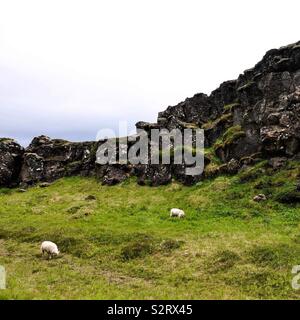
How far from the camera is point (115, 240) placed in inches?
1457

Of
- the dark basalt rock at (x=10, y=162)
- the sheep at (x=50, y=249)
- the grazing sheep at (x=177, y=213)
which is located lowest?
the sheep at (x=50, y=249)

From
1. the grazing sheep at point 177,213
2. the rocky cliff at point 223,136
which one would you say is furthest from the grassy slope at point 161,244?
the rocky cliff at point 223,136

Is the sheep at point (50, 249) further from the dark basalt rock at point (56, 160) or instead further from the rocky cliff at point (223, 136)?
the dark basalt rock at point (56, 160)

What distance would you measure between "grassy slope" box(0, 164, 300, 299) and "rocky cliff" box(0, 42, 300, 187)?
4.99m

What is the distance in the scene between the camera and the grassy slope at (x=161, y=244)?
84.1ft

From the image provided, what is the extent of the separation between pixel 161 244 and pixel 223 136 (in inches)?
1420

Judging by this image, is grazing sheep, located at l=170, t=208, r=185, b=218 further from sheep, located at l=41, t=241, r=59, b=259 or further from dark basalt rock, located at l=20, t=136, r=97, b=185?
dark basalt rock, located at l=20, t=136, r=97, b=185

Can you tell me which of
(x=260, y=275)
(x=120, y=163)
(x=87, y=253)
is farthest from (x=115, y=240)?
(x=120, y=163)

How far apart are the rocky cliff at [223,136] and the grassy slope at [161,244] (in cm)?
499

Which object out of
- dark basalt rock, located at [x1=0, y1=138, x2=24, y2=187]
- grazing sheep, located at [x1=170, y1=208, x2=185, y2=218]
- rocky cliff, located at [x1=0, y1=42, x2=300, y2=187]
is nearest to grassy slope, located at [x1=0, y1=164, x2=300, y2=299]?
grazing sheep, located at [x1=170, y1=208, x2=185, y2=218]

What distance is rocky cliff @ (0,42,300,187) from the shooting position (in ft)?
185

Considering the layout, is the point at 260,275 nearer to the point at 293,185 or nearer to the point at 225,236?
the point at 225,236
